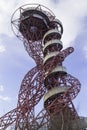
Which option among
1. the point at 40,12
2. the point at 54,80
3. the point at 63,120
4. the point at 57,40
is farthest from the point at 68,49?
the point at 63,120

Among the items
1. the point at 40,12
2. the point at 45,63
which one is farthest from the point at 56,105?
the point at 40,12

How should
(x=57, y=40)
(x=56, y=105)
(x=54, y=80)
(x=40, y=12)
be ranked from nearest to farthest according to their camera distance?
(x=56, y=105) < (x=54, y=80) < (x=57, y=40) < (x=40, y=12)

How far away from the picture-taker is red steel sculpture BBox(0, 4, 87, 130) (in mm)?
49188

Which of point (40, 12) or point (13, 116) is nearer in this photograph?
point (13, 116)

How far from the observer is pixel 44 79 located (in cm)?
5428

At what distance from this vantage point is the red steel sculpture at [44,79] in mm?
49188

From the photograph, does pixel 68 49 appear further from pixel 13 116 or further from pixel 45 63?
pixel 13 116

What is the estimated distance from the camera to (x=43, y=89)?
181 feet

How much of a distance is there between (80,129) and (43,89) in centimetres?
1105

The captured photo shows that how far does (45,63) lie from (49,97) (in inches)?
273

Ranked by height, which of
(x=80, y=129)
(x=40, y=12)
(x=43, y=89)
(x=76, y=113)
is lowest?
(x=80, y=129)

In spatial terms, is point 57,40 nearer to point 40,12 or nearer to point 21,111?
point 40,12

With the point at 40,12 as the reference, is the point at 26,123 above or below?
below

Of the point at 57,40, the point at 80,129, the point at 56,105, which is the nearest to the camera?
the point at 80,129
